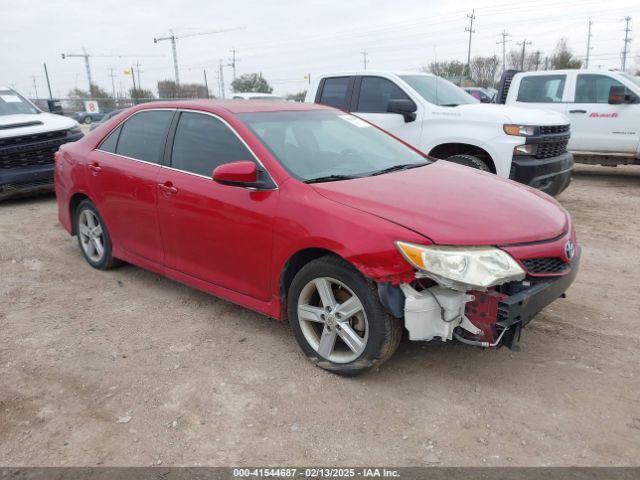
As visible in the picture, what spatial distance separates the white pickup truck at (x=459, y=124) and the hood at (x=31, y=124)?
412 cm

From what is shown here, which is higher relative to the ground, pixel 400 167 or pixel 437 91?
pixel 437 91

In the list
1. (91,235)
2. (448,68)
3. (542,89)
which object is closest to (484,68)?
(448,68)

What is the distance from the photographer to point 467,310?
9.39ft

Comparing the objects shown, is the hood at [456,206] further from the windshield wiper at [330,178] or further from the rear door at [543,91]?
the rear door at [543,91]

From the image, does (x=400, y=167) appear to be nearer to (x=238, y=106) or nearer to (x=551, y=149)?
(x=238, y=106)

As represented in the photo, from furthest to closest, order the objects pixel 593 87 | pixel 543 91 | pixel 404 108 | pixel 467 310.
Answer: pixel 543 91 → pixel 593 87 → pixel 404 108 → pixel 467 310

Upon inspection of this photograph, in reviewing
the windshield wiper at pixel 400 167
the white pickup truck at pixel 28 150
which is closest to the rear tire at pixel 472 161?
the windshield wiper at pixel 400 167

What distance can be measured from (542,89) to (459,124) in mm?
4266

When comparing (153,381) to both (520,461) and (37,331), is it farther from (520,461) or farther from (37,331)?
(520,461)

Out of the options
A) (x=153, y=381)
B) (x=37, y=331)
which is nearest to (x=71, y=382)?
(x=153, y=381)

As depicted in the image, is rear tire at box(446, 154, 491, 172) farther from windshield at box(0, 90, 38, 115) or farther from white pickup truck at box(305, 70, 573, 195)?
windshield at box(0, 90, 38, 115)

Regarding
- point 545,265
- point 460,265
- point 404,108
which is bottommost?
point 545,265

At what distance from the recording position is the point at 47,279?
4953 millimetres

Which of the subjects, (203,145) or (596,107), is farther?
(596,107)
